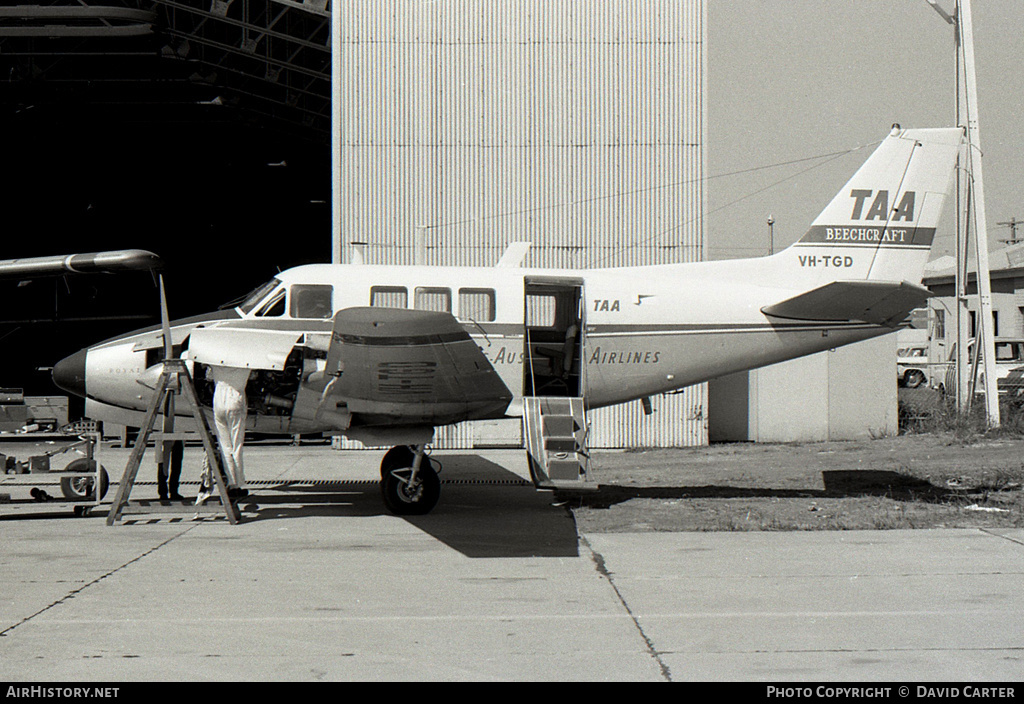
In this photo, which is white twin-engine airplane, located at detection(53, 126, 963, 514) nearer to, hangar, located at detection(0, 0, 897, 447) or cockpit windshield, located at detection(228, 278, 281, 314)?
cockpit windshield, located at detection(228, 278, 281, 314)

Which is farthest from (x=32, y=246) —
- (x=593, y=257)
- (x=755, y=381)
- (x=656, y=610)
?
(x=656, y=610)

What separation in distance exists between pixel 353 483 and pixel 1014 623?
9535mm

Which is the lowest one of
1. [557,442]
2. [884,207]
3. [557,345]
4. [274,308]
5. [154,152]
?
[557,442]

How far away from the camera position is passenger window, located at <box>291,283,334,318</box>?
10.9 m

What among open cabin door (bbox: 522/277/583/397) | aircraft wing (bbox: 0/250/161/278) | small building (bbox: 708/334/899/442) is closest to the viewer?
aircraft wing (bbox: 0/250/161/278)

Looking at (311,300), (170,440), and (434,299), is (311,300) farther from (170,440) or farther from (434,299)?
(170,440)

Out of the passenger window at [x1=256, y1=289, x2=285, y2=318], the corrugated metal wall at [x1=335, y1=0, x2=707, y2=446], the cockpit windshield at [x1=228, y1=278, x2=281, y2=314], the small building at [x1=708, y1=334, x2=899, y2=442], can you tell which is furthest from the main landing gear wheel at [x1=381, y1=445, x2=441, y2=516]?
the small building at [x1=708, y1=334, x2=899, y2=442]

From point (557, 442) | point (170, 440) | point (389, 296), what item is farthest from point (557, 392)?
point (170, 440)

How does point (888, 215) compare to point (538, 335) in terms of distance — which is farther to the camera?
point (538, 335)

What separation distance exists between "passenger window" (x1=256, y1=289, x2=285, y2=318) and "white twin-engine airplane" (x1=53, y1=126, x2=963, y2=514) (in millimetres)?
14

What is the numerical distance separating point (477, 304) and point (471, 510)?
97.5 inches

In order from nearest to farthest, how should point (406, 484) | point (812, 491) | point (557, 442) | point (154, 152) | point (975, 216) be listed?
point (557, 442)
point (406, 484)
point (812, 491)
point (975, 216)
point (154, 152)

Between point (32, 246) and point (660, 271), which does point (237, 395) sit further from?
point (32, 246)

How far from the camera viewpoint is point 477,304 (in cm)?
1130
